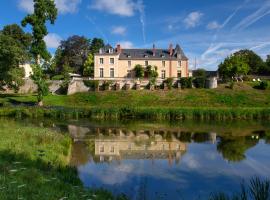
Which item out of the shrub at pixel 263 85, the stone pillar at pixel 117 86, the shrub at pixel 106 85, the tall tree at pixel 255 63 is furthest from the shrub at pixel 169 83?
the tall tree at pixel 255 63

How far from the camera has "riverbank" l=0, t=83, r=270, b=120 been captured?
4331 cm

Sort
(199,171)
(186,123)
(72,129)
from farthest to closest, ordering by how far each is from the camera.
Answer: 1. (186,123)
2. (72,129)
3. (199,171)

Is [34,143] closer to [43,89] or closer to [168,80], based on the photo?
[43,89]

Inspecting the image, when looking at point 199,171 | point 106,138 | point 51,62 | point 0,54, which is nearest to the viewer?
point 199,171

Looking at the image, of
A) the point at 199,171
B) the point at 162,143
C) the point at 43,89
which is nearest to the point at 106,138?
the point at 162,143

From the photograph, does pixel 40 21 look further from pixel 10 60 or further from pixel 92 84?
pixel 10 60

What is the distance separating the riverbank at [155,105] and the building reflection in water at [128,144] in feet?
30.5

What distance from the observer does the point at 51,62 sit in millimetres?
67875

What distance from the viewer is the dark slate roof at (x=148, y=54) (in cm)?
7225

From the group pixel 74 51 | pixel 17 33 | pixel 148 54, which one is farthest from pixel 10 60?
pixel 74 51

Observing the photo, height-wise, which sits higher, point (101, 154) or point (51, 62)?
point (51, 62)

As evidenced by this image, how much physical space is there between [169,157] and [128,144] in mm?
5219

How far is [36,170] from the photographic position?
41.6 feet

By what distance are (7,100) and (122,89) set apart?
1812 centimetres
